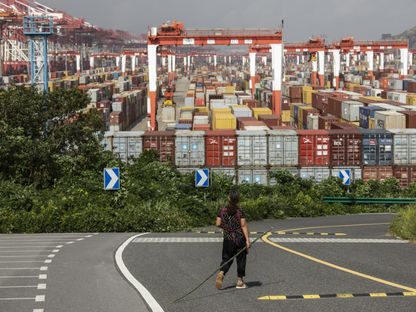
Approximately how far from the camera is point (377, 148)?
36844 millimetres

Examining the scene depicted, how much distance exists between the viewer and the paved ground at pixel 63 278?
9.04 meters

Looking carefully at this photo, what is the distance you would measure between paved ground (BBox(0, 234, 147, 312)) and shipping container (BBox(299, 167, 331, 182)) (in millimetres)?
22002

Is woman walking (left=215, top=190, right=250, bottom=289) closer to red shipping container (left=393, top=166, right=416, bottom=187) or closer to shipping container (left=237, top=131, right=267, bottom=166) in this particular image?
shipping container (left=237, top=131, right=267, bottom=166)

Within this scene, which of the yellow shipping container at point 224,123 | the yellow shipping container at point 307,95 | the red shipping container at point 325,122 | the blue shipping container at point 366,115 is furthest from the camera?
the yellow shipping container at point 307,95

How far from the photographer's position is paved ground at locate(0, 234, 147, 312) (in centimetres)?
904

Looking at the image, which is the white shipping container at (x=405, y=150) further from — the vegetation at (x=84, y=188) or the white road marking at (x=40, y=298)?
the white road marking at (x=40, y=298)

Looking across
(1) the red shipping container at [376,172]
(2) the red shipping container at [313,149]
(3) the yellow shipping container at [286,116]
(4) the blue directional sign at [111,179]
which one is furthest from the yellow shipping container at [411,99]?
(4) the blue directional sign at [111,179]

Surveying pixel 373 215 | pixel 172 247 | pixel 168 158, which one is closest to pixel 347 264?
pixel 172 247

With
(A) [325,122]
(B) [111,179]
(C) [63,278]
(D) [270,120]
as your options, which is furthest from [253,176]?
(C) [63,278]

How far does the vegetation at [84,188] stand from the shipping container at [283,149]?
280 cm

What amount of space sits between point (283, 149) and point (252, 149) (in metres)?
1.74

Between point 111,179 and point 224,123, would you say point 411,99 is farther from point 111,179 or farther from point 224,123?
point 111,179

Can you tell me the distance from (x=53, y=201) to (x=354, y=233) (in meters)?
9.80

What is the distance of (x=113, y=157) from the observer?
1192 inches
